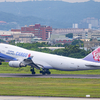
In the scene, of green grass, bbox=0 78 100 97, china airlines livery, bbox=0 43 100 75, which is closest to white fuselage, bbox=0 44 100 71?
china airlines livery, bbox=0 43 100 75

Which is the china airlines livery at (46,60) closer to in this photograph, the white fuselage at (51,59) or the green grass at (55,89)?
the white fuselage at (51,59)

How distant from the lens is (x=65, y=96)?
3928 centimetres

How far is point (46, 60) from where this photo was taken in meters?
67.8

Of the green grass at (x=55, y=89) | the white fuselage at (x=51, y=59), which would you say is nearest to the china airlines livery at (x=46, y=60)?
the white fuselage at (x=51, y=59)

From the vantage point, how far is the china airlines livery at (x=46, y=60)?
63688 mm

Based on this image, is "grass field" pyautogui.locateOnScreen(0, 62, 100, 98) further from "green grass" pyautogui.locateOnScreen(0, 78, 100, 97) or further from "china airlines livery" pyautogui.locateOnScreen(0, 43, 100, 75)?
"china airlines livery" pyautogui.locateOnScreen(0, 43, 100, 75)

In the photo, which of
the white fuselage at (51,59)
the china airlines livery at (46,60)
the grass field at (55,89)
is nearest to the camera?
the grass field at (55,89)

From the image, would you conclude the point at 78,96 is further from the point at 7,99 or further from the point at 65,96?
the point at 7,99

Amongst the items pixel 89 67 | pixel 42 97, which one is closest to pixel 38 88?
pixel 42 97

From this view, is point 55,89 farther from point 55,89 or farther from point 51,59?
point 51,59

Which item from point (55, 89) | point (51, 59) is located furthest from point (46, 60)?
point (55, 89)

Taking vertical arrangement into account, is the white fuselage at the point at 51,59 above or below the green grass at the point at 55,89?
above

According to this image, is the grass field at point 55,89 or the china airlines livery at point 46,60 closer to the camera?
the grass field at point 55,89

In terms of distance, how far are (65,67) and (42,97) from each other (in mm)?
27513
